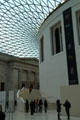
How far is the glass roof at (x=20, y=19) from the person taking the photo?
109 feet

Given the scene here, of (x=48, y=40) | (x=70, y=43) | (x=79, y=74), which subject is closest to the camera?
(x=79, y=74)

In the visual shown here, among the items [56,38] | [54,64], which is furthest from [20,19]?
[54,64]

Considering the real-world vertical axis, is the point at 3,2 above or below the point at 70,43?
above

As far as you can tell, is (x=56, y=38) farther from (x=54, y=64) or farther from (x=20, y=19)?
(x=20, y=19)

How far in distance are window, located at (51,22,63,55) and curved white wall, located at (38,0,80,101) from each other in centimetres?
62

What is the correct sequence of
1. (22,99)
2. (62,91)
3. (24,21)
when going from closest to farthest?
(62,91) < (22,99) < (24,21)

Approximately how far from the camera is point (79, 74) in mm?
20703

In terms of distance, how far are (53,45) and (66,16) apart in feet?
18.4

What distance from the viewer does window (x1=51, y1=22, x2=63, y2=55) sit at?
2688cm

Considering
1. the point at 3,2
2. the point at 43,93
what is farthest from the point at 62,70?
the point at 3,2

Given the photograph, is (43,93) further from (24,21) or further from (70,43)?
(24,21)

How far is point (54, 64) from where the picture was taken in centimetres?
2606

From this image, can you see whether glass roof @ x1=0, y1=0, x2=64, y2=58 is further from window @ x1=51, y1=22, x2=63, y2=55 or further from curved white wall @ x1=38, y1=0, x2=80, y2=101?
window @ x1=51, y1=22, x2=63, y2=55

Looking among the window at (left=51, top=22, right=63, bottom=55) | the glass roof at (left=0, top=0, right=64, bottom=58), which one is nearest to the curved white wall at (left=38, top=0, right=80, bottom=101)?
the window at (left=51, top=22, right=63, bottom=55)
